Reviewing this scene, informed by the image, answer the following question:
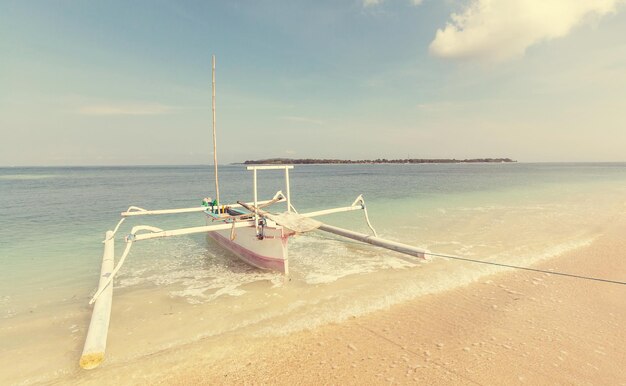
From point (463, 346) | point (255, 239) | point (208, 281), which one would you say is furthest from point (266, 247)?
point (463, 346)

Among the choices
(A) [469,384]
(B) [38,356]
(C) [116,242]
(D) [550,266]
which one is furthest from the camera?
(C) [116,242]

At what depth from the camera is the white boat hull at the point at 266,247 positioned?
7633 mm

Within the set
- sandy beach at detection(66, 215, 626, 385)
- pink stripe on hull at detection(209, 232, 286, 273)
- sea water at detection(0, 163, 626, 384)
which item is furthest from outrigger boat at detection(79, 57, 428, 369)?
sandy beach at detection(66, 215, 626, 385)

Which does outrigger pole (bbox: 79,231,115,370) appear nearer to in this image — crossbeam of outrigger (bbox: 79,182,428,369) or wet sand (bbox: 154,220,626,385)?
crossbeam of outrigger (bbox: 79,182,428,369)

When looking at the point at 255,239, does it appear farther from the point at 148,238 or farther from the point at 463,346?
the point at 463,346

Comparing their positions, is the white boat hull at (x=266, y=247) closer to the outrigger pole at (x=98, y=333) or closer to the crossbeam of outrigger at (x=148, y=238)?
the crossbeam of outrigger at (x=148, y=238)

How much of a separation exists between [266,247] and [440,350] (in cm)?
492

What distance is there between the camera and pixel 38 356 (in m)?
4.57

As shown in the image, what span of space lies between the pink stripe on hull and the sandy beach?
3008mm

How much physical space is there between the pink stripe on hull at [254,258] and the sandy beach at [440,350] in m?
3.01

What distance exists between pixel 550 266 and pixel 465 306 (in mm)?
3796

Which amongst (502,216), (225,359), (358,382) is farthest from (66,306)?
(502,216)

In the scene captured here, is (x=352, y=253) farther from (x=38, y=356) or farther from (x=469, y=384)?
(x=38, y=356)

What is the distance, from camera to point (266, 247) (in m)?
7.96
